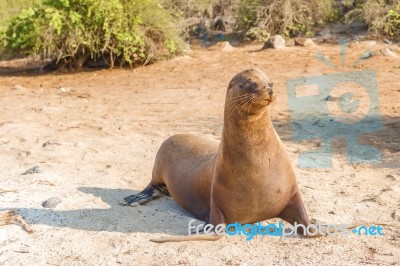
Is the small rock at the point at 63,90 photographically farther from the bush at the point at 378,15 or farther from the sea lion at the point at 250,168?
the sea lion at the point at 250,168

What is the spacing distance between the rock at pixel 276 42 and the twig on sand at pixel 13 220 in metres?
8.93

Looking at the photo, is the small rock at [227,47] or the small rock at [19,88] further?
the small rock at [227,47]

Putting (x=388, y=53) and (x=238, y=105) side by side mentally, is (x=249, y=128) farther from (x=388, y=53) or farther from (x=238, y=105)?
(x=388, y=53)

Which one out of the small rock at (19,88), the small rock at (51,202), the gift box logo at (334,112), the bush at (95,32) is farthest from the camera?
the bush at (95,32)

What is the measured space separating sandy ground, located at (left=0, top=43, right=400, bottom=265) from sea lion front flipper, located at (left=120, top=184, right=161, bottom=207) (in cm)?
7

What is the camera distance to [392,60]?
35.0ft

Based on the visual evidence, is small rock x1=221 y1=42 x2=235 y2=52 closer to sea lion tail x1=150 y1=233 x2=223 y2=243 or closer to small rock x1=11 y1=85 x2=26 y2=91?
small rock x1=11 y1=85 x2=26 y2=91

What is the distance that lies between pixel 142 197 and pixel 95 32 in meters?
7.51

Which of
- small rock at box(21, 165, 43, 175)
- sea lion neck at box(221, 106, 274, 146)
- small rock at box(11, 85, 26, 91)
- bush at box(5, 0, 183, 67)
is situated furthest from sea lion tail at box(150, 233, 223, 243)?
bush at box(5, 0, 183, 67)

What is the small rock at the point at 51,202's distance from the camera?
15.5 ft

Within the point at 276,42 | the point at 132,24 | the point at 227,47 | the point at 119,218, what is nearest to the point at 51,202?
the point at 119,218

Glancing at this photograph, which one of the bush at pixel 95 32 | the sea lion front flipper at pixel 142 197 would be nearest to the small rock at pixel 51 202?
the sea lion front flipper at pixel 142 197

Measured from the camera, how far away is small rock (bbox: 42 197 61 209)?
4720 mm

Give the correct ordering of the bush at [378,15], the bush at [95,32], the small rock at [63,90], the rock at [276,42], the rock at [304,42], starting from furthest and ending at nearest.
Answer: the rock at [304,42] → the rock at [276,42] → the bush at [378,15] → the bush at [95,32] → the small rock at [63,90]
